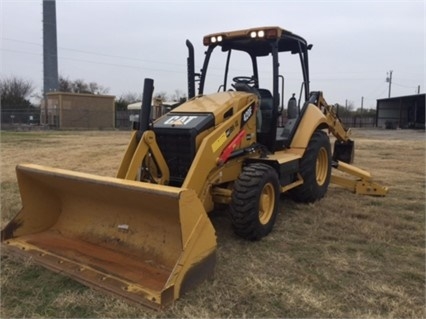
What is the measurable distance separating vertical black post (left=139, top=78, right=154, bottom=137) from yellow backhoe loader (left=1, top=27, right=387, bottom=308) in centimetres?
1

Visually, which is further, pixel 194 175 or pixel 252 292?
pixel 194 175

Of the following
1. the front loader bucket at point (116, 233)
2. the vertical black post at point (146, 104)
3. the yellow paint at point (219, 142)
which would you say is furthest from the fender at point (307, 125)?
the front loader bucket at point (116, 233)

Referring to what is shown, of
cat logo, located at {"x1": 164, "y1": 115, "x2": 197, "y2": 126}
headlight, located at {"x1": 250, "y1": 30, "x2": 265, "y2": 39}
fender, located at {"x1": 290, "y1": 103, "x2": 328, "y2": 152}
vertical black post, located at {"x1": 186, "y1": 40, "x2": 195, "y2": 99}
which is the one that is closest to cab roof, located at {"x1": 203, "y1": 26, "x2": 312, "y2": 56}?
headlight, located at {"x1": 250, "y1": 30, "x2": 265, "y2": 39}

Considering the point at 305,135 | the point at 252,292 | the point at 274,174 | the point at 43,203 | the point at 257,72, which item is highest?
the point at 257,72

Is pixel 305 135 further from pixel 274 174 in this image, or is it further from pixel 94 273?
pixel 94 273

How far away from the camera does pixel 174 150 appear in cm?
496

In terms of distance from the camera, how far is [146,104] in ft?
15.4

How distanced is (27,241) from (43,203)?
19.6 inches

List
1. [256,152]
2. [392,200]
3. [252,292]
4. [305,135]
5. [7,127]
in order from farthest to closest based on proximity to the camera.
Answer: [7,127]
[392,200]
[305,135]
[256,152]
[252,292]

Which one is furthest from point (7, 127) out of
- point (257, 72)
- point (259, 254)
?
point (259, 254)

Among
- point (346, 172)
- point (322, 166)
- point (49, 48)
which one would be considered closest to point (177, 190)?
point (322, 166)

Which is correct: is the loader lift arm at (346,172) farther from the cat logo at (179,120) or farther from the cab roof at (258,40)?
the cat logo at (179,120)

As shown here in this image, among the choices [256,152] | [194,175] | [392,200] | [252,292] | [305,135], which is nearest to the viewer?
[252,292]

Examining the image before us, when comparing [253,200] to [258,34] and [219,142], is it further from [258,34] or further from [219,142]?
[258,34]
